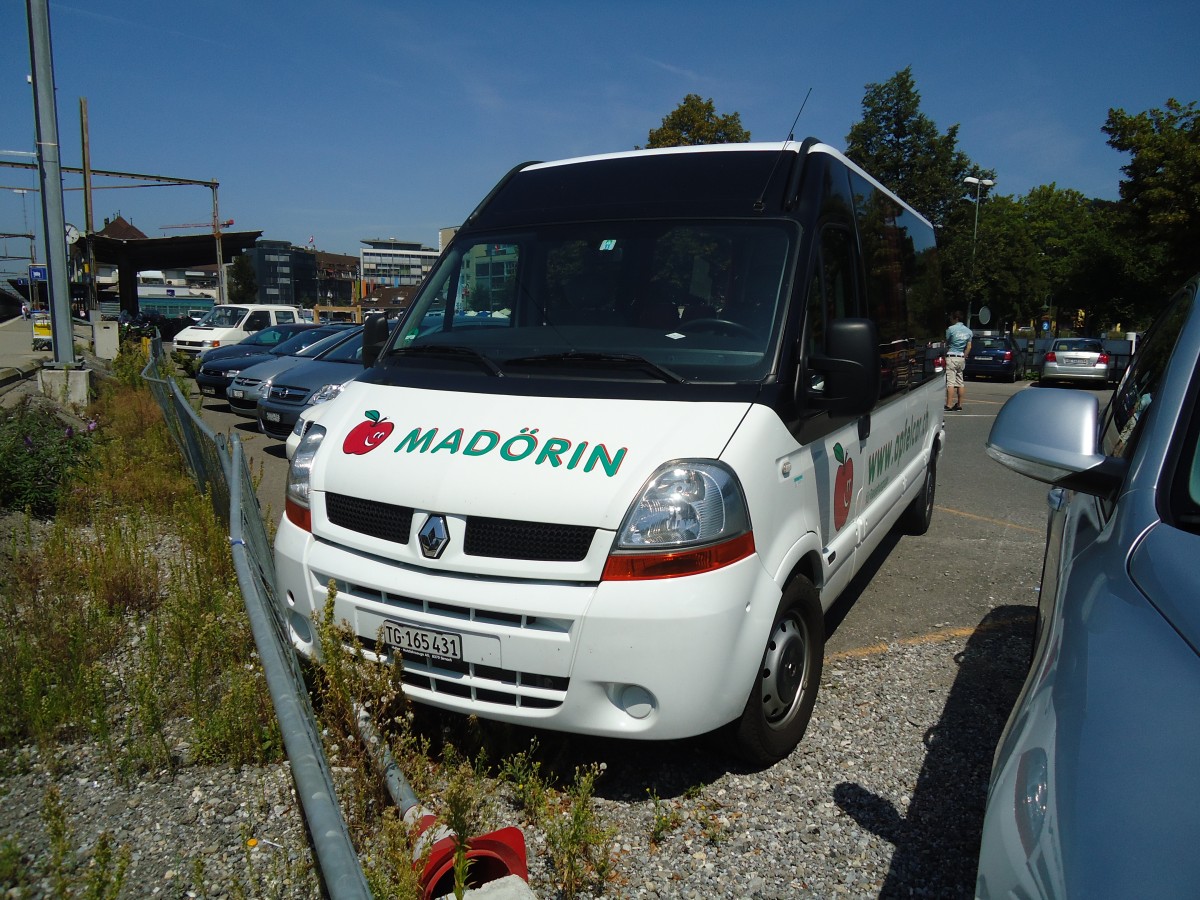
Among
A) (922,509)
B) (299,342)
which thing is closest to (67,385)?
(299,342)

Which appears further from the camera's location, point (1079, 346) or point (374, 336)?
point (1079, 346)

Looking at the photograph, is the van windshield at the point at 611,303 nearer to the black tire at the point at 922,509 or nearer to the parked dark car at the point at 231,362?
the black tire at the point at 922,509

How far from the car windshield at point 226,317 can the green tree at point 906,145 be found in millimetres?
33352

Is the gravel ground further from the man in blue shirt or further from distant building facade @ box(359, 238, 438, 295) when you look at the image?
distant building facade @ box(359, 238, 438, 295)

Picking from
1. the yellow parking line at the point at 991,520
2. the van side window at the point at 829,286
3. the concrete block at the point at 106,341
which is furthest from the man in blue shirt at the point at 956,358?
the concrete block at the point at 106,341

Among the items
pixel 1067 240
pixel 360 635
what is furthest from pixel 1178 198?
pixel 1067 240

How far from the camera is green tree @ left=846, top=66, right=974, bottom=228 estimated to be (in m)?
46.2

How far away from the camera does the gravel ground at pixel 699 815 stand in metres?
2.79

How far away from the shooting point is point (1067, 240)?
63.3 meters

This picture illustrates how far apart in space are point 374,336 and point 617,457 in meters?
2.17

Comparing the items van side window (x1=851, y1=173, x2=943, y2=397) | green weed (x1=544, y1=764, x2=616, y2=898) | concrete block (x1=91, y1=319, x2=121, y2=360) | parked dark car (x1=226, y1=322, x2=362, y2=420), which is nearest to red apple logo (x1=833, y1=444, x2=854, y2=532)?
van side window (x1=851, y1=173, x2=943, y2=397)

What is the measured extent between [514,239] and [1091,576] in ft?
10.3

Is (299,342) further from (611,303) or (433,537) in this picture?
(433,537)

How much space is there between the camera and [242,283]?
4405 inches
